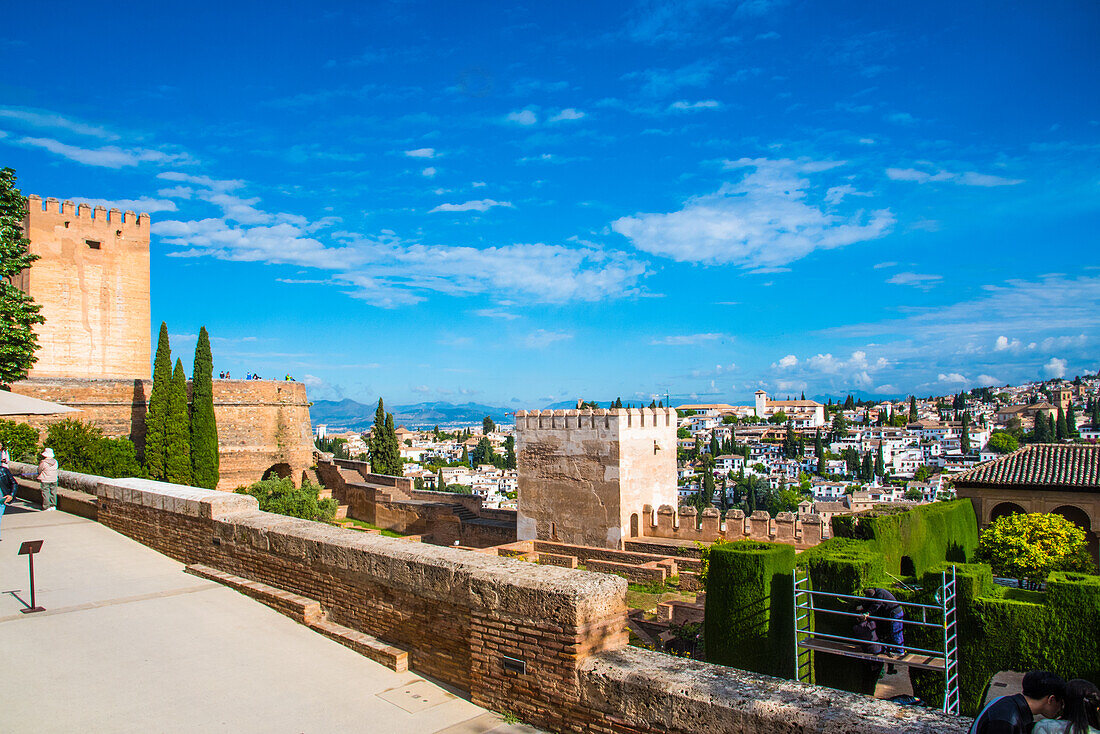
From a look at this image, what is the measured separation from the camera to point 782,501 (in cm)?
8081

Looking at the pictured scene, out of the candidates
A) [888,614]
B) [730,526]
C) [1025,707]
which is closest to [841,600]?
[888,614]

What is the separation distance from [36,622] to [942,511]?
1770 cm

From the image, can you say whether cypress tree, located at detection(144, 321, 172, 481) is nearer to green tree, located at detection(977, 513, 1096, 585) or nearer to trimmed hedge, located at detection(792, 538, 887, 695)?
trimmed hedge, located at detection(792, 538, 887, 695)

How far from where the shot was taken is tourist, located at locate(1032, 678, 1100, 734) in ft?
8.51

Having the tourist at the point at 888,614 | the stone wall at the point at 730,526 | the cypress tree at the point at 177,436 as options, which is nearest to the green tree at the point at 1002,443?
the stone wall at the point at 730,526

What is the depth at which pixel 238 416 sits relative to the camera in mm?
27781

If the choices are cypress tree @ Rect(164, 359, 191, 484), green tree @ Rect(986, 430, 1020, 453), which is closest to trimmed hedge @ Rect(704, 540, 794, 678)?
cypress tree @ Rect(164, 359, 191, 484)

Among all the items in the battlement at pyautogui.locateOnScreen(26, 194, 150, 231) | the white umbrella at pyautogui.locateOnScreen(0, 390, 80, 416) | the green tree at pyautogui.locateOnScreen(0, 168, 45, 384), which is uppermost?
the battlement at pyautogui.locateOnScreen(26, 194, 150, 231)

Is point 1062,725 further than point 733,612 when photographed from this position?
No

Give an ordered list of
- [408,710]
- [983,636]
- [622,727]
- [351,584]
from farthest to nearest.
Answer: [983,636] → [351,584] → [408,710] → [622,727]

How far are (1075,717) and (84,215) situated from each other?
34.7 meters

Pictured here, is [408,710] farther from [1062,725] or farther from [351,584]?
[1062,725]

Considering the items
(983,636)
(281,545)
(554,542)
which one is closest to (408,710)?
(281,545)

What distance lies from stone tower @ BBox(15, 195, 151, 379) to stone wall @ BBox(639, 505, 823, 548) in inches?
962
